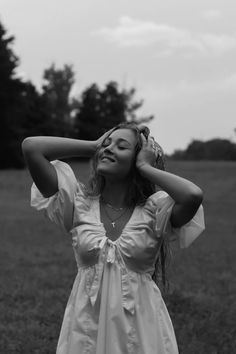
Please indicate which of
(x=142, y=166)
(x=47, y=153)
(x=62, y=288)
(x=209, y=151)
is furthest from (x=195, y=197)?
(x=209, y=151)

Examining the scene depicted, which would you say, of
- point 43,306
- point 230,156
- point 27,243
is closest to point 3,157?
point 230,156

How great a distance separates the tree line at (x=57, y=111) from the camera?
40969 mm

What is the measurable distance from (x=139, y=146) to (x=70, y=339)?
95 cm

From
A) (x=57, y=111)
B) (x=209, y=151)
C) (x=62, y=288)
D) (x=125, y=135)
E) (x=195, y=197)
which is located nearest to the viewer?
(x=195, y=197)

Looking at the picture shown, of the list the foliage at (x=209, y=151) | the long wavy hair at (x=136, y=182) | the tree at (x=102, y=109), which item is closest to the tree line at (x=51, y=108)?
the tree at (x=102, y=109)

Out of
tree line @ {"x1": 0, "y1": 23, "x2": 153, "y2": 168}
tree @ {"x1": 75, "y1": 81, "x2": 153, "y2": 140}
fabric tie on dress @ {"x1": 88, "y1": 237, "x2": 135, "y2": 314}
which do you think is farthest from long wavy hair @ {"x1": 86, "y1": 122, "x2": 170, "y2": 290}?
tree @ {"x1": 75, "y1": 81, "x2": 153, "y2": 140}

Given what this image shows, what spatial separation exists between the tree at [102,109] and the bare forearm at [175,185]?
144 feet

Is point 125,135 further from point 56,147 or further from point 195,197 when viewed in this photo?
point 195,197

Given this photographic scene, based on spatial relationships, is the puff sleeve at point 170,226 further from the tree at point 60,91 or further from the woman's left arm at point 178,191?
the tree at point 60,91

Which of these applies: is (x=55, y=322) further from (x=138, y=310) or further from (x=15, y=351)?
(x=138, y=310)

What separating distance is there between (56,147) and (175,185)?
63cm

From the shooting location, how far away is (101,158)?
299 centimetres

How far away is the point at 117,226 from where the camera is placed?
2.98 m

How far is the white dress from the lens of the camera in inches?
111
